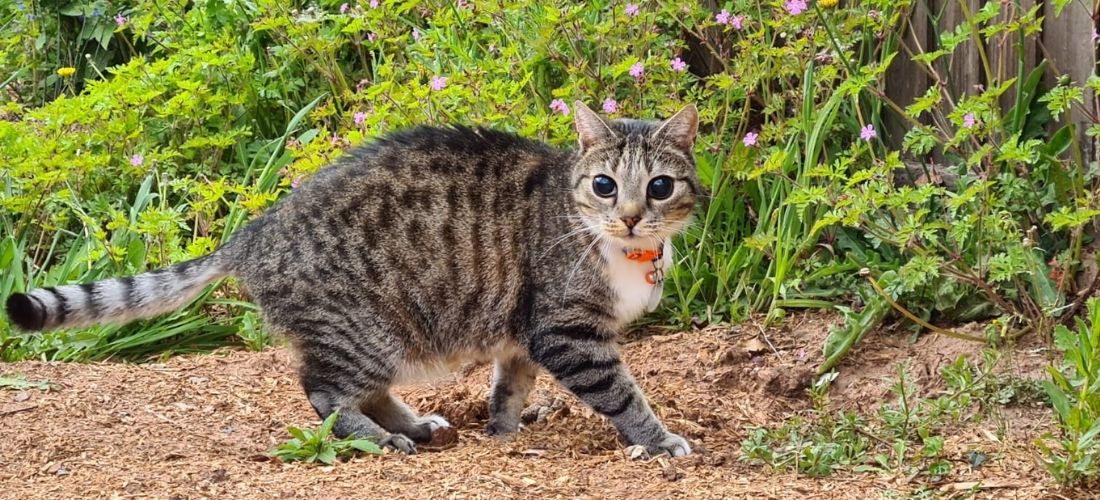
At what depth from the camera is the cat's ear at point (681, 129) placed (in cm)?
471

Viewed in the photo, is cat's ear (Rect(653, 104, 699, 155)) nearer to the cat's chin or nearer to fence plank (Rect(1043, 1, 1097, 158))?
the cat's chin

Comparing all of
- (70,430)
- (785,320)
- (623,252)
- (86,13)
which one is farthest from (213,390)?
(86,13)

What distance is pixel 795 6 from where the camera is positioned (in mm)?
5082

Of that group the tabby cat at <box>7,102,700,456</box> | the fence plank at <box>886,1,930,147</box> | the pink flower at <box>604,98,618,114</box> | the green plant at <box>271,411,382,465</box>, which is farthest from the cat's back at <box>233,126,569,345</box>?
the fence plank at <box>886,1,930,147</box>

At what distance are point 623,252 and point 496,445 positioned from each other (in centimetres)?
80

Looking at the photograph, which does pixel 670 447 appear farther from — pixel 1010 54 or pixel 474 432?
pixel 1010 54

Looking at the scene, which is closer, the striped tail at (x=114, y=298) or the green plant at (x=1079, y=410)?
the green plant at (x=1079, y=410)

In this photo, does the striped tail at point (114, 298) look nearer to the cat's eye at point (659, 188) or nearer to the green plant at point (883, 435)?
the cat's eye at point (659, 188)

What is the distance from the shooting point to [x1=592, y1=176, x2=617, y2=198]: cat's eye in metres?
4.63

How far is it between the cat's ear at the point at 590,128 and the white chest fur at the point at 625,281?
Result: 1.30ft

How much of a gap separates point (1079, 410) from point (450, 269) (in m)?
2.11

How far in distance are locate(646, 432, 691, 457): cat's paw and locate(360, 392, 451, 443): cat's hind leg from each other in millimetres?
798

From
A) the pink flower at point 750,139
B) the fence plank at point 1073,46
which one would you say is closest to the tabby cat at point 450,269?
the pink flower at point 750,139

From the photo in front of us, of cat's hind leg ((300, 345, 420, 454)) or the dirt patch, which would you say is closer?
the dirt patch
